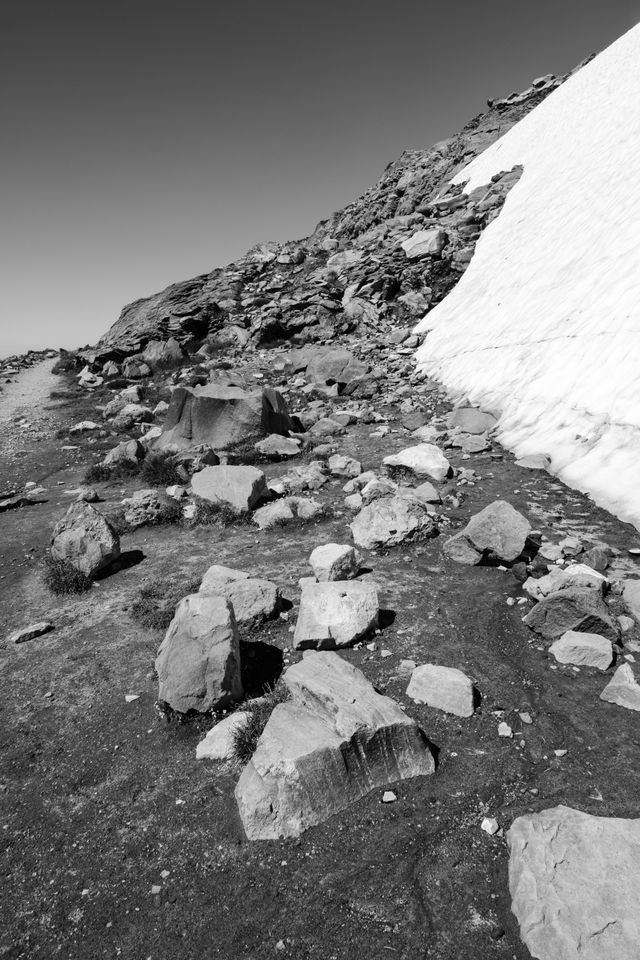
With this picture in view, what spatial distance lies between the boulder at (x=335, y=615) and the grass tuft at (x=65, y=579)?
4.00m

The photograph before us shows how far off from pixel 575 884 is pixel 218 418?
1373 centimetres

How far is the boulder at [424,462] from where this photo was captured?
1089cm

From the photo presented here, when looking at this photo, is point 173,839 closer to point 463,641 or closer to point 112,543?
point 463,641

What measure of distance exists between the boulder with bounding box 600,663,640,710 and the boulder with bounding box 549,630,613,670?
0.88 ft

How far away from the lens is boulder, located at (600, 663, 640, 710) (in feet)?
15.4

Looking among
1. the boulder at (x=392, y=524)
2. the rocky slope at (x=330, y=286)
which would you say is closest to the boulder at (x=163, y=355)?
the rocky slope at (x=330, y=286)

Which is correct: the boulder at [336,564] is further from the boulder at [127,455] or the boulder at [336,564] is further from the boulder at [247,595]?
the boulder at [127,455]

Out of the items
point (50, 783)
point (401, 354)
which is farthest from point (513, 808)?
point (401, 354)

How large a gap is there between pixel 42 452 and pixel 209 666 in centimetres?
1529

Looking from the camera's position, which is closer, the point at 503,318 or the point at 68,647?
the point at 68,647

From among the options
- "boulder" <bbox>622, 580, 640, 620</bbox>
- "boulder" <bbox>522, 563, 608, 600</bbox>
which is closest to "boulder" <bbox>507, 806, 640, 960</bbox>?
"boulder" <bbox>522, 563, 608, 600</bbox>

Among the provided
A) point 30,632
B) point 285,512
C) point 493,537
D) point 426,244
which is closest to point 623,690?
point 493,537

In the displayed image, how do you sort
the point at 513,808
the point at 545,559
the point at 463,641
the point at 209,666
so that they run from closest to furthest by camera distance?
1. the point at 513,808
2. the point at 209,666
3. the point at 463,641
4. the point at 545,559

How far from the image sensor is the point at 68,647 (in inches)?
256
